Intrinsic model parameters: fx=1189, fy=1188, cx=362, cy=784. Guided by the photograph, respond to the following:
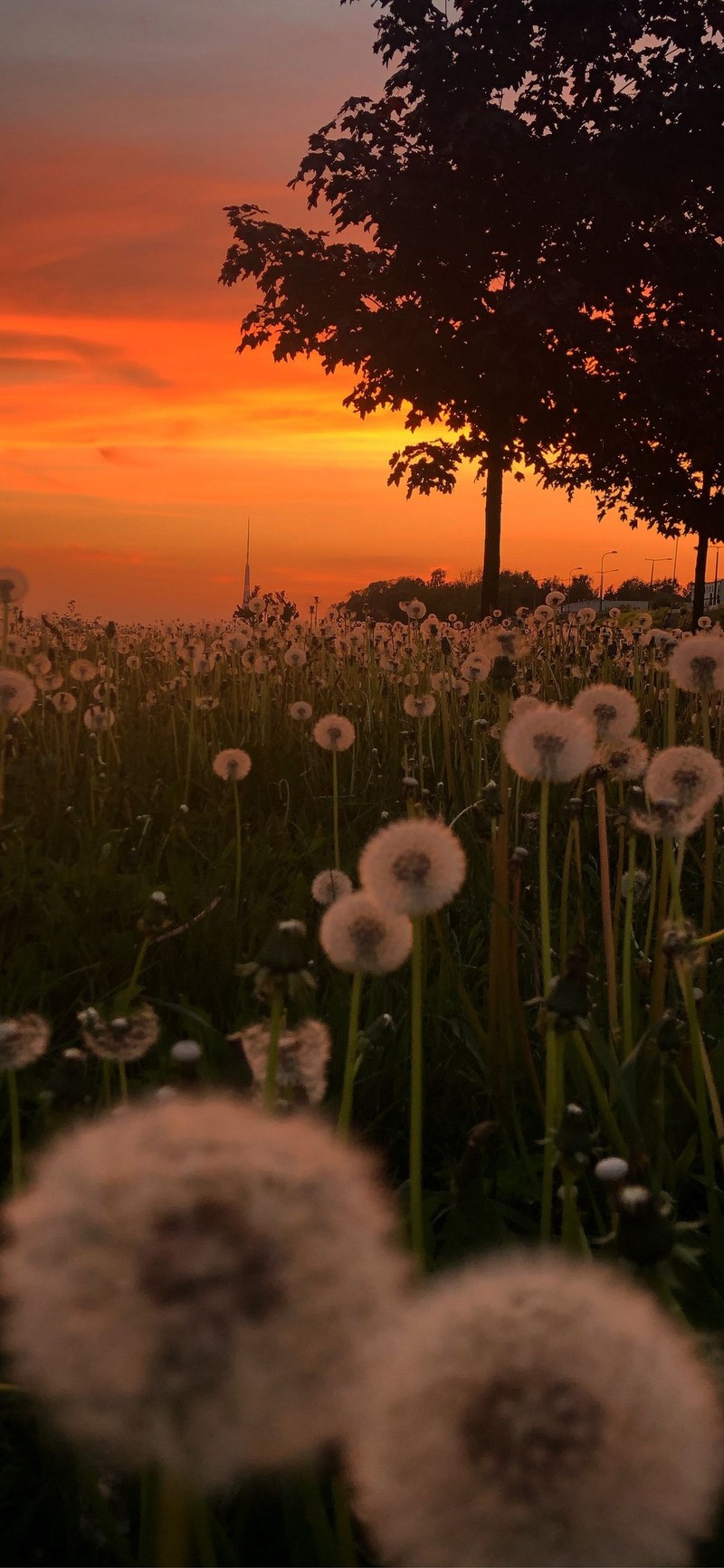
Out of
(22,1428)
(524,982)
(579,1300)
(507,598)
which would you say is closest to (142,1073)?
(22,1428)

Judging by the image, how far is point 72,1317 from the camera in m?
0.68

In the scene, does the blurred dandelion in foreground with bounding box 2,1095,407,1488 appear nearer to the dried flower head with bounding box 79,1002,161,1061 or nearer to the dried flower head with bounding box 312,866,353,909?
the dried flower head with bounding box 79,1002,161,1061

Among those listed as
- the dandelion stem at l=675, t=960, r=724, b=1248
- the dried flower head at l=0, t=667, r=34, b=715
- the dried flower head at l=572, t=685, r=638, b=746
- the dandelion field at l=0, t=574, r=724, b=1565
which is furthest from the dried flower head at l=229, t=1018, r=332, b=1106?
the dried flower head at l=0, t=667, r=34, b=715

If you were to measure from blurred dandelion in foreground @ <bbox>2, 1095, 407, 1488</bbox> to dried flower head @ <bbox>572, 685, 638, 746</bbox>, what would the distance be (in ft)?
7.04

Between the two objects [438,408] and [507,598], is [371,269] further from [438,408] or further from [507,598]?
[507,598]

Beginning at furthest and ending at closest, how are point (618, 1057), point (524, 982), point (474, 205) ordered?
point (474, 205)
point (524, 982)
point (618, 1057)

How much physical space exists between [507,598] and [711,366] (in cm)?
1139

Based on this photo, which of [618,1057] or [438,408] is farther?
[438,408]

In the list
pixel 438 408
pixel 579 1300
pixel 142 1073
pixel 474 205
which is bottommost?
pixel 142 1073

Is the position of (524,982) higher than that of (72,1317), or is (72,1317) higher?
(72,1317)

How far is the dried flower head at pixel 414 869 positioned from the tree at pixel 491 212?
22.4 metres

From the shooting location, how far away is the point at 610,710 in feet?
9.25

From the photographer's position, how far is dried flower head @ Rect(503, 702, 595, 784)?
202 cm

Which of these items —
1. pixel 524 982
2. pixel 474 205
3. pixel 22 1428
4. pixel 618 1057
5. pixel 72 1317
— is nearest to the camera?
pixel 72 1317
